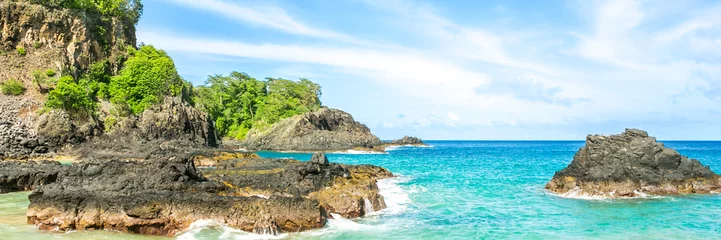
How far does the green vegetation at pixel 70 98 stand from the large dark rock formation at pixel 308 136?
31742 mm

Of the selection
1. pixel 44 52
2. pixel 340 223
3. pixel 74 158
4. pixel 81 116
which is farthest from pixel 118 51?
pixel 340 223

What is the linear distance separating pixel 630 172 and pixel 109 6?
66880 millimetres

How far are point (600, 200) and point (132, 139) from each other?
43503 mm

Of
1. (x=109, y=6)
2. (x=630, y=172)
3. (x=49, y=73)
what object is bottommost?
(x=630, y=172)

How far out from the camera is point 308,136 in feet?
273

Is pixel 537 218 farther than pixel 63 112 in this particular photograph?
No

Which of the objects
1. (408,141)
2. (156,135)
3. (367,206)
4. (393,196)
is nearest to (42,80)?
(156,135)

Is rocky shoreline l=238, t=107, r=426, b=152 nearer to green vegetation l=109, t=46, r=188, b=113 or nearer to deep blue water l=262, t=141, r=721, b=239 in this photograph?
green vegetation l=109, t=46, r=188, b=113

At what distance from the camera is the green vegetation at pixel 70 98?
51.6 metres

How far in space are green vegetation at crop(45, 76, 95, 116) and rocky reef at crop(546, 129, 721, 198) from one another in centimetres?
4880

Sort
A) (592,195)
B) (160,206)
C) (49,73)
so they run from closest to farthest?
(160,206), (592,195), (49,73)

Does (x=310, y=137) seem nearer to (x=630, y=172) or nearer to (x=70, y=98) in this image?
(x=70, y=98)

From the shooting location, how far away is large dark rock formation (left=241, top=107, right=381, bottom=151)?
82.0m

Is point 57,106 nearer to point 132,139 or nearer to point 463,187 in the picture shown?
point 132,139
